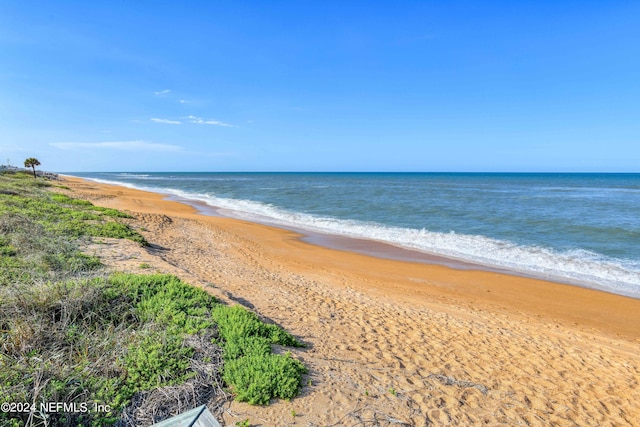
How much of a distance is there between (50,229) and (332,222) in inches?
626

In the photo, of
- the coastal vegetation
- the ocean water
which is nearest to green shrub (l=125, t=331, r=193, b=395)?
the coastal vegetation

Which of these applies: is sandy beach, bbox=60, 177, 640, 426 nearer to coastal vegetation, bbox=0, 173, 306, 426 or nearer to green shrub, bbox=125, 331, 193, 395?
coastal vegetation, bbox=0, 173, 306, 426

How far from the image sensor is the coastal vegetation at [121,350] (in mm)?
3268

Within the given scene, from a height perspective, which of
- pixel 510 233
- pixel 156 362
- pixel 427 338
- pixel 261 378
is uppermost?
pixel 156 362

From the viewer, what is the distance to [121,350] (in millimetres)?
4098

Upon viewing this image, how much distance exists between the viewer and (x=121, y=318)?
5039mm

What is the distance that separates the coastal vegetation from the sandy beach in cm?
55

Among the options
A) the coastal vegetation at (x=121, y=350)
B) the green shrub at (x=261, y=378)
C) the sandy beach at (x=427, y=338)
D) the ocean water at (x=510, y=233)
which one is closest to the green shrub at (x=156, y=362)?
the coastal vegetation at (x=121, y=350)

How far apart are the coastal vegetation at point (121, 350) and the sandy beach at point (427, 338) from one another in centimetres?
55

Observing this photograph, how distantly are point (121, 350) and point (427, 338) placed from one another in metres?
5.14

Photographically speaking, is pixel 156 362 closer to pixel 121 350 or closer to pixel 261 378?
pixel 121 350

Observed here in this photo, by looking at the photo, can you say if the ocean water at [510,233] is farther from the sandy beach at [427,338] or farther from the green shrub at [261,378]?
the green shrub at [261,378]

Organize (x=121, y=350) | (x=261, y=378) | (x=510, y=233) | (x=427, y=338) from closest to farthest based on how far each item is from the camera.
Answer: (x=261, y=378)
(x=121, y=350)
(x=427, y=338)
(x=510, y=233)

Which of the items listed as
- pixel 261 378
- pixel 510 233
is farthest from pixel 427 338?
pixel 510 233
